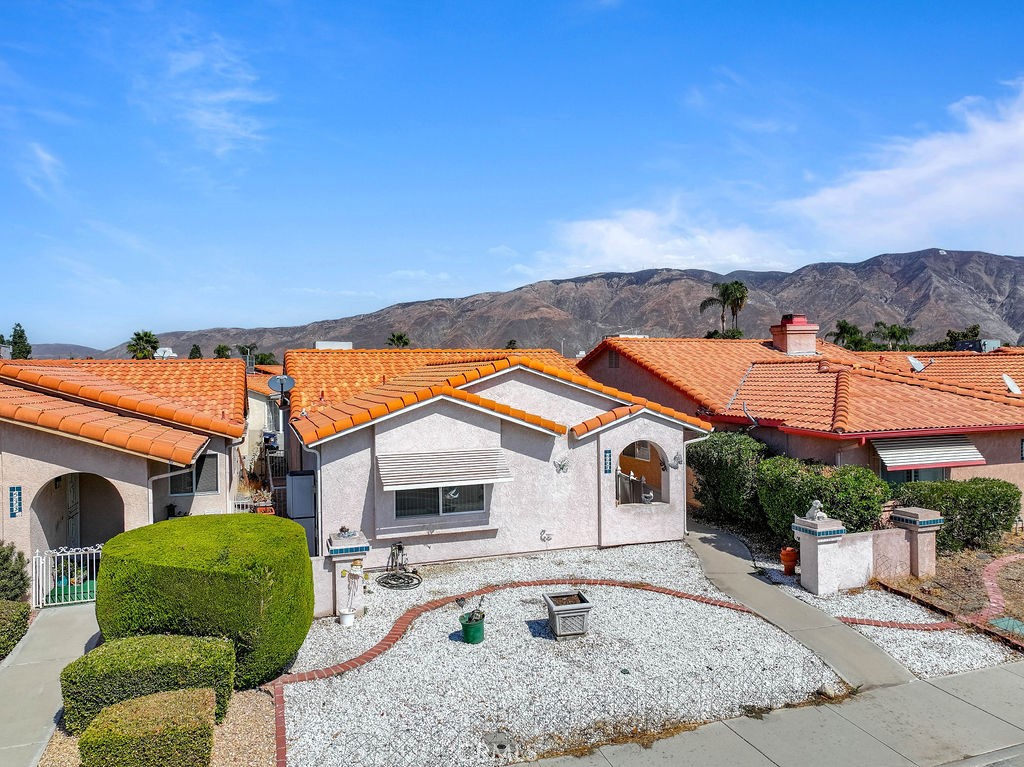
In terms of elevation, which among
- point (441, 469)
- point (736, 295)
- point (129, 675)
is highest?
point (736, 295)

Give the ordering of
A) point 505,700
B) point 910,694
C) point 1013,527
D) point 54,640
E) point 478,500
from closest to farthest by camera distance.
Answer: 1. point 505,700
2. point 910,694
3. point 54,640
4. point 478,500
5. point 1013,527

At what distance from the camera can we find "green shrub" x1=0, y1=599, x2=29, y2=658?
10.7m

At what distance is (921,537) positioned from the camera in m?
15.2

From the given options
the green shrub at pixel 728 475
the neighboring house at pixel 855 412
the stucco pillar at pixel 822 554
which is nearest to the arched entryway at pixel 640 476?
the green shrub at pixel 728 475

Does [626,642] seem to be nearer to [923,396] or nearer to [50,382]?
[50,382]

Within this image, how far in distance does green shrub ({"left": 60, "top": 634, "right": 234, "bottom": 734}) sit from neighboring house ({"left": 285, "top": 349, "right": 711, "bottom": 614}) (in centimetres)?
632

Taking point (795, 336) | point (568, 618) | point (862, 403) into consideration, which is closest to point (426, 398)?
point (568, 618)

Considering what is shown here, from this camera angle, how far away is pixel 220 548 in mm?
9797

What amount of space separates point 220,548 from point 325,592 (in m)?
3.41

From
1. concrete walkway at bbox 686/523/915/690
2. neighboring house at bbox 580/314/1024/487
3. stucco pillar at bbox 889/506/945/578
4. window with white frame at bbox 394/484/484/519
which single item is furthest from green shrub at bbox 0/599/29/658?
neighboring house at bbox 580/314/1024/487

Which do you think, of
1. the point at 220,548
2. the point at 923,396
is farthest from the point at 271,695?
the point at 923,396

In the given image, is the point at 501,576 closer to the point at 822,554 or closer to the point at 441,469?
the point at 441,469

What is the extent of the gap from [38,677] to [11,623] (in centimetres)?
146

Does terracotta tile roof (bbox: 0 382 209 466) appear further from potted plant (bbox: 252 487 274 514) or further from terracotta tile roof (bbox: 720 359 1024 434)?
terracotta tile roof (bbox: 720 359 1024 434)
